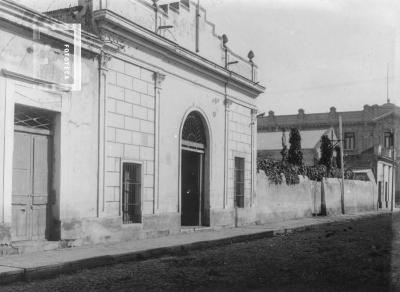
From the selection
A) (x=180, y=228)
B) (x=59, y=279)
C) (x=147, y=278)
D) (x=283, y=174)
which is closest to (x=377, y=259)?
(x=147, y=278)

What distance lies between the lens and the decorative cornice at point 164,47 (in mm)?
11219

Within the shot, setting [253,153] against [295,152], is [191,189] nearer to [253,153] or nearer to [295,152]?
[253,153]

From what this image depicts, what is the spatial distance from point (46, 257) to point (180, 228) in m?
5.73

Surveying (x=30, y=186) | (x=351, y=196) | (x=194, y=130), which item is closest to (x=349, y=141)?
(x=351, y=196)

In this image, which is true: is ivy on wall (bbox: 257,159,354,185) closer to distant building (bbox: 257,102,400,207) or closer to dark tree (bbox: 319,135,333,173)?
dark tree (bbox: 319,135,333,173)

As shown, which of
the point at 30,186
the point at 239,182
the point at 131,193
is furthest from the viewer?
the point at 239,182

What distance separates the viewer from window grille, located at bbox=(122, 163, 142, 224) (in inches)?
483

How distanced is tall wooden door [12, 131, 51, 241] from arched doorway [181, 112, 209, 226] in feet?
19.2

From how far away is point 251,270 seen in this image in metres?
7.82

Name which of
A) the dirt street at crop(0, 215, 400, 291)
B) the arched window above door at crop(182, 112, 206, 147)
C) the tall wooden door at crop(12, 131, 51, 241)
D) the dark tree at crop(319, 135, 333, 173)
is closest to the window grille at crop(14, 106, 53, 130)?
the tall wooden door at crop(12, 131, 51, 241)

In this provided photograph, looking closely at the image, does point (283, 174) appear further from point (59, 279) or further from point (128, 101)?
point (59, 279)

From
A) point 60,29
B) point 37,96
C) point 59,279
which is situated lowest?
point 59,279

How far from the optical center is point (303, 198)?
23234 millimetres

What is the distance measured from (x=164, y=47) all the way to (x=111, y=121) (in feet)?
8.42
